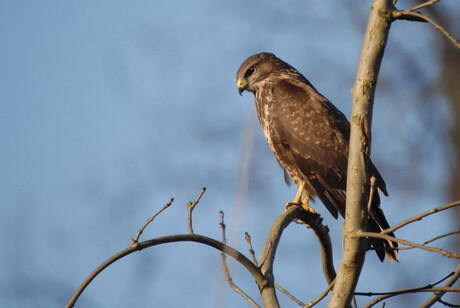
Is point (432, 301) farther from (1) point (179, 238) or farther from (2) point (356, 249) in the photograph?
(1) point (179, 238)

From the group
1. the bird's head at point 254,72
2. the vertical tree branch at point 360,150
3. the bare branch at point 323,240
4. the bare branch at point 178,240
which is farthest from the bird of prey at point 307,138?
the vertical tree branch at point 360,150

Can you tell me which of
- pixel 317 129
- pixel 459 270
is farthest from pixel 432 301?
pixel 317 129

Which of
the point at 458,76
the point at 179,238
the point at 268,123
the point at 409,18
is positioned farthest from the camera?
the point at 458,76

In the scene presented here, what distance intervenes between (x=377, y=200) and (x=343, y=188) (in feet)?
1.31

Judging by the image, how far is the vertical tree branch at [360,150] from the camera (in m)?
2.14

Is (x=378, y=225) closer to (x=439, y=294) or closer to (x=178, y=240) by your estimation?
(x=439, y=294)

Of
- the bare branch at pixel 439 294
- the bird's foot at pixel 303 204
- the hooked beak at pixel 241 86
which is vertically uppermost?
the hooked beak at pixel 241 86

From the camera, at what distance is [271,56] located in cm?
567

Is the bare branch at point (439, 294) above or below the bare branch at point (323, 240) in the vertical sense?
below

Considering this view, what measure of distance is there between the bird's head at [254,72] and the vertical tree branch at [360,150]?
3210 mm

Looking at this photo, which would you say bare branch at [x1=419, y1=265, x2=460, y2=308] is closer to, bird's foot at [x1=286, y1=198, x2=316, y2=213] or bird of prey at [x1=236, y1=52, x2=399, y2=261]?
bird of prey at [x1=236, y1=52, x2=399, y2=261]

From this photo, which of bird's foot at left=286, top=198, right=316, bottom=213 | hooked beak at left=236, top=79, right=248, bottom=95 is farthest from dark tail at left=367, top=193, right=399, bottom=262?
hooked beak at left=236, top=79, right=248, bottom=95

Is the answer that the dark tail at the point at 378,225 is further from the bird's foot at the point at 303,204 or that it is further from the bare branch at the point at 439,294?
the bare branch at the point at 439,294

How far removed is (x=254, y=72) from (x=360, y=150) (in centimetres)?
338
